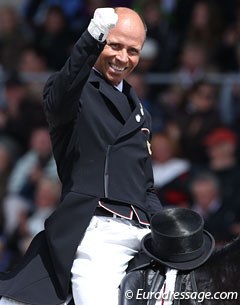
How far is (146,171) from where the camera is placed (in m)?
5.55

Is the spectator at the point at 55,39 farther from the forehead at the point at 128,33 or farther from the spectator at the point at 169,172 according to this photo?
the forehead at the point at 128,33

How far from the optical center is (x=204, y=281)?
5172mm

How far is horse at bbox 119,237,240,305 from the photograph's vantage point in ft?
16.8

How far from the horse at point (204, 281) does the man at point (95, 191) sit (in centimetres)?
9

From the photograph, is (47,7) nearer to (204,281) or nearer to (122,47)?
(122,47)

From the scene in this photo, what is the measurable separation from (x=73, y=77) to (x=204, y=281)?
1.08 m

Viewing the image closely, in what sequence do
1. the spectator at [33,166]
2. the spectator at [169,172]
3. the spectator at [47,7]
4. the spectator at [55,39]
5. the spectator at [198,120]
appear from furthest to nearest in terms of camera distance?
the spectator at [47,7], the spectator at [55,39], the spectator at [33,166], the spectator at [198,120], the spectator at [169,172]

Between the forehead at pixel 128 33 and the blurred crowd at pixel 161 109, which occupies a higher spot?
the forehead at pixel 128 33

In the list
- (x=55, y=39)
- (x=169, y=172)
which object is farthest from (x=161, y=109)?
(x=55, y=39)

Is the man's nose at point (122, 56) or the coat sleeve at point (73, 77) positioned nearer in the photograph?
the coat sleeve at point (73, 77)

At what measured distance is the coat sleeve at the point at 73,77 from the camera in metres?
5.05

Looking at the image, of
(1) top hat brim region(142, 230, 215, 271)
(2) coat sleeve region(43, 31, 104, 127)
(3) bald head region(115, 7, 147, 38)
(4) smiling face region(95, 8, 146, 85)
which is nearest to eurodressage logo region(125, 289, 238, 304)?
(1) top hat brim region(142, 230, 215, 271)

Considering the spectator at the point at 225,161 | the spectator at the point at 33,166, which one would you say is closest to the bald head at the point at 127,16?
the spectator at the point at 225,161

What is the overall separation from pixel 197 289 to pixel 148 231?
45 cm
